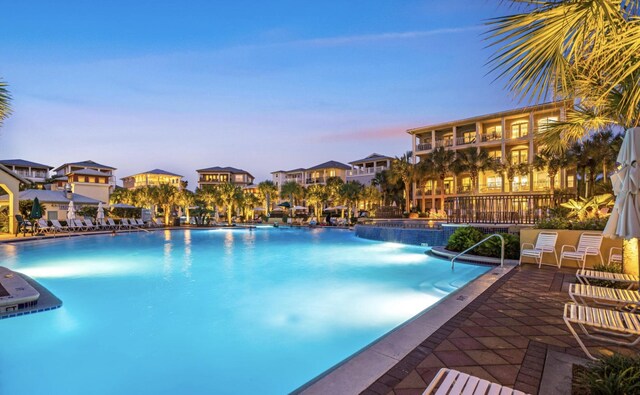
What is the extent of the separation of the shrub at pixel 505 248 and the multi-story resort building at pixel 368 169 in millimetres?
37664

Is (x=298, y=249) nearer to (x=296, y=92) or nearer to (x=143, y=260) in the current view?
(x=143, y=260)

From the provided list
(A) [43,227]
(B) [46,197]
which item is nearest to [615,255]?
(A) [43,227]

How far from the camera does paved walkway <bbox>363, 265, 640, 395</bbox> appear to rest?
2.83 metres

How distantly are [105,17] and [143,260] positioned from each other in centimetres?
1348

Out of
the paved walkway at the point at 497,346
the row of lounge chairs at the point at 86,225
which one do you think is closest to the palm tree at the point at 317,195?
the row of lounge chairs at the point at 86,225

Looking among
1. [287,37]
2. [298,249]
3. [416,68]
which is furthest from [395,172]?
[298,249]

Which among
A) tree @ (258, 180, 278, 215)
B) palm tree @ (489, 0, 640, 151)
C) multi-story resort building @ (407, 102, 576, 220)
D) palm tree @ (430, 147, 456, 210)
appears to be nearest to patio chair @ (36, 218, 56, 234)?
tree @ (258, 180, 278, 215)

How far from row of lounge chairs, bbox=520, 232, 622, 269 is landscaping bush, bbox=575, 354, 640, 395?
5.77 metres

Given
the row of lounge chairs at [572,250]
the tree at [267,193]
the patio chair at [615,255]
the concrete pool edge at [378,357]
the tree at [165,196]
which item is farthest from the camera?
the tree at [267,193]

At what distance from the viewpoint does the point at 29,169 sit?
180 ft

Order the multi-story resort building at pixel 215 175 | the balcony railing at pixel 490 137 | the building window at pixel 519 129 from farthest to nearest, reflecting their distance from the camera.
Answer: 1. the multi-story resort building at pixel 215 175
2. the balcony railing at pixel 490 137
3. the building window at pixel 519 129

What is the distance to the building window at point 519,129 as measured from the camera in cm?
3188

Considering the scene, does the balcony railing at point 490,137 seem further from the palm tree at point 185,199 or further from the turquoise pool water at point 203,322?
the palm tree at point 185,199

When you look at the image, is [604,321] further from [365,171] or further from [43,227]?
[365,171]
